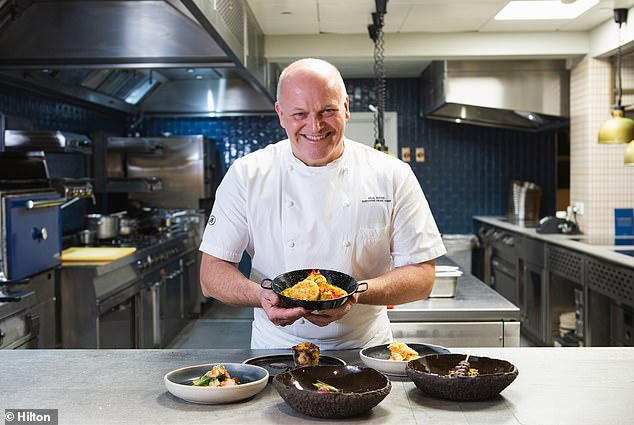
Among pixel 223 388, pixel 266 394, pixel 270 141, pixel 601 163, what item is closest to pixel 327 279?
pixel 266 394

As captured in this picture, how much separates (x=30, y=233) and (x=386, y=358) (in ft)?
9.54

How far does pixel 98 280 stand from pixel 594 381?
3.86 meters

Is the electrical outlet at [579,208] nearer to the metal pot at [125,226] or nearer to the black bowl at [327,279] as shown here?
the metal pot at [125,226]

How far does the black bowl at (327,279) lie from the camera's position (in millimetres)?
2008

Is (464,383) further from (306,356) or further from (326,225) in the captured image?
(326,225)

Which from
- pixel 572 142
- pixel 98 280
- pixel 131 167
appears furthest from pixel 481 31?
pixel 131 167

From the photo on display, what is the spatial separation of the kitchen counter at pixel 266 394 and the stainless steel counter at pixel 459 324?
152cm

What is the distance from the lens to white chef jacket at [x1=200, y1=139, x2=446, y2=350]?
8.51ft

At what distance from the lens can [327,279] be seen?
7.43 feet

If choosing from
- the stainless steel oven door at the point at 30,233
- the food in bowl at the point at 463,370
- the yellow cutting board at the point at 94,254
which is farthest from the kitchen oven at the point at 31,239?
the food in bowl at the point at 463,370

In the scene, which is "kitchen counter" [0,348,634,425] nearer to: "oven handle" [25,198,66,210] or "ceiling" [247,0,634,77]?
"oven handle" [25,198,66,210]

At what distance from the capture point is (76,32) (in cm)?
448

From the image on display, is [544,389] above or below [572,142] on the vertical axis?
below

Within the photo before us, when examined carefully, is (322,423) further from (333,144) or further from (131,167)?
(131,167)
